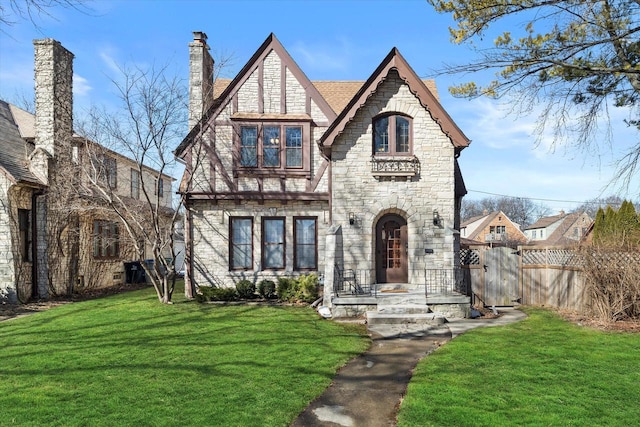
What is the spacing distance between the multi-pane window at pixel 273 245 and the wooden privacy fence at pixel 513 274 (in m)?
6.38

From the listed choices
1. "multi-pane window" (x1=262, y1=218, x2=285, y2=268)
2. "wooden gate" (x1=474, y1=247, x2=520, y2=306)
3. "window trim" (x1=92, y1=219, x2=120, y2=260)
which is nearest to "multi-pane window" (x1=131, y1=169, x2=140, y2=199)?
"window trim" (x1=92, y1=219, x2=120, y2=260)

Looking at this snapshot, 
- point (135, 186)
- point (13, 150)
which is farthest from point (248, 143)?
point (135, 186)

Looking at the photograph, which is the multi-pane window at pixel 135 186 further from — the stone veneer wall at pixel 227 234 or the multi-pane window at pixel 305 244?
the multi-pane window at pixel 305 244

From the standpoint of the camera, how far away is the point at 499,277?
13898mm

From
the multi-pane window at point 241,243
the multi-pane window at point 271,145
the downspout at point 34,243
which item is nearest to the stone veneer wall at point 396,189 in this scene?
the multi-pane window at point 271,145

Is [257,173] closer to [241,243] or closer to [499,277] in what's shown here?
[241,243]

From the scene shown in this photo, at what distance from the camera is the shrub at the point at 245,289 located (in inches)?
592

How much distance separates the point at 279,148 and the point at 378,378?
10549 mm

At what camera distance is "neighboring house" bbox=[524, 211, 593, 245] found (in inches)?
2298

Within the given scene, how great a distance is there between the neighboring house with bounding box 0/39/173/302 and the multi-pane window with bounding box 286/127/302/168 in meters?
4.69

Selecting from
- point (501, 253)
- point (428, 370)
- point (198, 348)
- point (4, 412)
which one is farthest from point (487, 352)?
point (4, 412)

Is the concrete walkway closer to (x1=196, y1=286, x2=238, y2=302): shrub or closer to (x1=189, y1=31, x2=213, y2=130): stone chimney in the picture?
(x1=196, y1=286, x2=238, y2=302): shrub

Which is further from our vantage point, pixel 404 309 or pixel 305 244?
pixel 305 244

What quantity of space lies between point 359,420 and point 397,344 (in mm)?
4195
